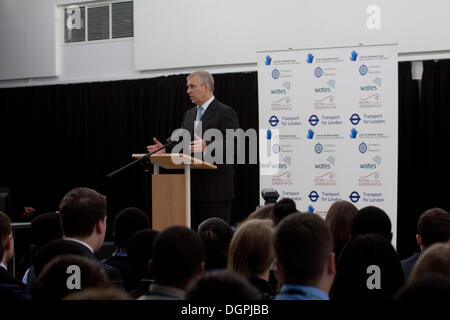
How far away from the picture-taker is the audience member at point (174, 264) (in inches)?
61.1

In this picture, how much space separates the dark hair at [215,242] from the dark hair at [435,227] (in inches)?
41.0

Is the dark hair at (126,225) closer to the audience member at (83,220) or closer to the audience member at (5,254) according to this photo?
the audience member at (83,220)

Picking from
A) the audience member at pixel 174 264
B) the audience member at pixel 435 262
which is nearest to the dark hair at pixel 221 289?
the audience member at pixel 174 264

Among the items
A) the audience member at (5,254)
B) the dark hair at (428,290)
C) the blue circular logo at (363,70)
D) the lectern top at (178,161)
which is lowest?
the audience member at (5,254)

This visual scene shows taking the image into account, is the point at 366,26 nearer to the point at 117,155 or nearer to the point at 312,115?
the point at 312,115

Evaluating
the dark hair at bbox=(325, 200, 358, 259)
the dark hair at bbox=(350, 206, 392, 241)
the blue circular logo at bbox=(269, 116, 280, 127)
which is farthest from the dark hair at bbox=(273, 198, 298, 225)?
the blue circular logo at bbox=(269, 116, 280, 127)

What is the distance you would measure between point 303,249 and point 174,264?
1.29 feet

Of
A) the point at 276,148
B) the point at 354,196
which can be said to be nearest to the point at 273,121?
the point at 276,148

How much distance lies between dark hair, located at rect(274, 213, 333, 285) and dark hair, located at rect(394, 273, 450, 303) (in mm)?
529

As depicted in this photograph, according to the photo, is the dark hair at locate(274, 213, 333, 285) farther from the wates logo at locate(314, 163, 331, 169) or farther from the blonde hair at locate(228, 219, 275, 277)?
the wates logo at locate(314, 163, 331, 169)

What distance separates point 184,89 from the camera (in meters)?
7.27

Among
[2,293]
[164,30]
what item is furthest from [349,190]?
[2,293]

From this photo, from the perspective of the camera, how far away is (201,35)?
7.17 m
